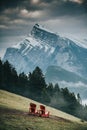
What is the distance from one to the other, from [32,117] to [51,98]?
68432 mm

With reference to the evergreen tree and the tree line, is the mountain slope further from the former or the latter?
the evergreen tree

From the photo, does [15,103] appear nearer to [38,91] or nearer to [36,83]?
[38,91]

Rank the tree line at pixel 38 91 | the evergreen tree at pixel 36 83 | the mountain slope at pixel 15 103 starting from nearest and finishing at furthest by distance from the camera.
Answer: the mountain slope at pixel 15 103 → the tree line at pixel 38 91 → the evergreen tree at pixel 36 83

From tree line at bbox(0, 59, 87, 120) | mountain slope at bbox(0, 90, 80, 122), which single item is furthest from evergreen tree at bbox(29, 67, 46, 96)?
mountain slope at bbox(0, 90, 80, 122)

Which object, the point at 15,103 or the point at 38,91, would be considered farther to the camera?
the point at 38,91

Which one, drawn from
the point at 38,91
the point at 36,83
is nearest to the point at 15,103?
the point at 38,91

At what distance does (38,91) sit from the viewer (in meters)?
101

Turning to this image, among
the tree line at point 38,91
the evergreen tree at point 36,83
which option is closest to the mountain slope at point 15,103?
the tree line at point 38,91

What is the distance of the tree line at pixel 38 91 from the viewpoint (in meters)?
97.6

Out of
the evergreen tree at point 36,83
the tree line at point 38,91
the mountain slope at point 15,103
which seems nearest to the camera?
the mountain slope at point 15,103

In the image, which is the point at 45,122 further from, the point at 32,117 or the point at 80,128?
the point at 80,128

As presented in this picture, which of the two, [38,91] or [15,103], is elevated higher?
[38,91]

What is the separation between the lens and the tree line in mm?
97625

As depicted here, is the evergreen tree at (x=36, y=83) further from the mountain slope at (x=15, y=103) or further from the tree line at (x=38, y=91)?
the mountain slope at (x=15, y=103)
